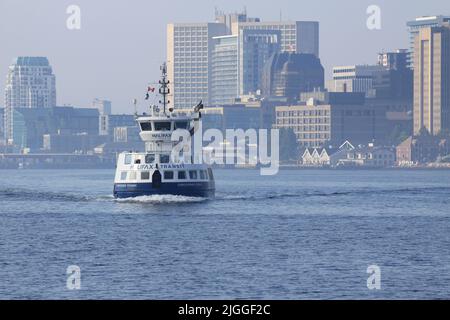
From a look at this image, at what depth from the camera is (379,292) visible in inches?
2240

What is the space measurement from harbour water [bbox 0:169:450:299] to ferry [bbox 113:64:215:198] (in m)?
1.06

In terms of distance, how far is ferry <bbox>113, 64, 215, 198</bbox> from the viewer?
117125 millimetres

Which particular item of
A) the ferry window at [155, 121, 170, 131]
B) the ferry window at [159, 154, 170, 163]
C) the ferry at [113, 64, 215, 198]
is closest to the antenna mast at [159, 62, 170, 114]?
the ferry at [113, 64, 215, 198]

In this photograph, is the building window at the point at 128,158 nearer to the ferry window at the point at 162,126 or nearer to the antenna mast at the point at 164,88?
the ferry window at the point at 162,126

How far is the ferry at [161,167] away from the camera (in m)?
117

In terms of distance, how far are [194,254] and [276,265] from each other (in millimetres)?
7152

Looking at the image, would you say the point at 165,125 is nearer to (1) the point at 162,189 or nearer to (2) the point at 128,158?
(2) the point at 128,158

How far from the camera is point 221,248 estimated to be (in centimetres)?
7731

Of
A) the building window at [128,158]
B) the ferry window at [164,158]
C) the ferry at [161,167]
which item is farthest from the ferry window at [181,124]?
the building window at [128,158]

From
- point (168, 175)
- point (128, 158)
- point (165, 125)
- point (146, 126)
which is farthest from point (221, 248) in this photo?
point (146, 126)

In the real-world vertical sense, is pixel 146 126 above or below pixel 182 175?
above

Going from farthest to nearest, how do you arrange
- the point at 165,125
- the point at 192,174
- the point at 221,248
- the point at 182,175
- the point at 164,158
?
1. the point at 165,125
2. the point at 192,174
3. the point at 164,158
4. the point at 182,175
5. the point at 221,248

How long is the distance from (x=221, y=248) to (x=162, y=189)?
40057 millimetres
